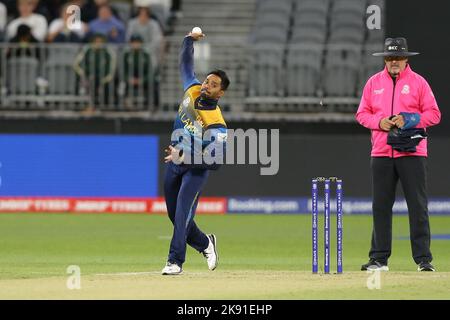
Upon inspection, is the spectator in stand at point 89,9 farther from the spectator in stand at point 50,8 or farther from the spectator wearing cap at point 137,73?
the spectator wearing cap at point 137,73

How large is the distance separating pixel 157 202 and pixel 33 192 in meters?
2.09

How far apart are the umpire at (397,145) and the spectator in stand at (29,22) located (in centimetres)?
1188

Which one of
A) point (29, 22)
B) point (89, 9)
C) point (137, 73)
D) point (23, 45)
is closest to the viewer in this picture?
point (137, 73)

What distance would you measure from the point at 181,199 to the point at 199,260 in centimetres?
297

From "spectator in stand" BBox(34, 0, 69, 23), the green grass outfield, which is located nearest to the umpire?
the green grass outfield

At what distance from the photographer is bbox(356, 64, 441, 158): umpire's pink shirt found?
516 inches

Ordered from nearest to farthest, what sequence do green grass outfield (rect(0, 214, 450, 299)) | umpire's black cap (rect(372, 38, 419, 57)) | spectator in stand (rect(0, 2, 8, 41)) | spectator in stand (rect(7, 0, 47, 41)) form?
green grass outfield (rect(0, 214, 450, 299))
umpire's black cap (rect(372, 38, 419, 57))
spectator in stand (rect(7, 0, 47, 41))
spectator in stand (rect(0, 2, 8, 41))

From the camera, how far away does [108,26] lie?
2394cm

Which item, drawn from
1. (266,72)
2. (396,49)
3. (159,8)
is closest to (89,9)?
(159,8)

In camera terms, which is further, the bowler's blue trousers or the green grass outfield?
the bowler's blue trousers

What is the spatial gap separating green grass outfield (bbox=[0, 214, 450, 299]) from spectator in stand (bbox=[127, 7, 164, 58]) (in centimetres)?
314

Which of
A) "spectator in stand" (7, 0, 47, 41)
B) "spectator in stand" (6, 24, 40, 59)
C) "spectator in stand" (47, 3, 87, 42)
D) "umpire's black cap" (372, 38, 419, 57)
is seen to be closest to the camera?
"umpire's black cap" (372, 38, 419, 57)

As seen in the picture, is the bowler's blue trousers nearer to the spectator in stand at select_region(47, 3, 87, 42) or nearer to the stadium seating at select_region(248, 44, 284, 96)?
the stadium seating at select_region(248, 44, 284, 96)

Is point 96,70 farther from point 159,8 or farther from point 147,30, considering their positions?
point 159,8
